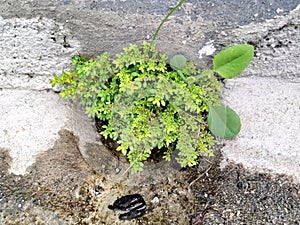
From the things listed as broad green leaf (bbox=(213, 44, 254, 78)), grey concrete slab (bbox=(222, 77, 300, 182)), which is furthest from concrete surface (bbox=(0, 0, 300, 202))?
broad green leaf (bbox=(213, 44, 254, 78))

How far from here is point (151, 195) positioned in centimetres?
144

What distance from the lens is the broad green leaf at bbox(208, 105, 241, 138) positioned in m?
1.24

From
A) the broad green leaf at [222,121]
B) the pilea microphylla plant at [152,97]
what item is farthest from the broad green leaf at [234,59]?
the broad green leaf at [222,121]

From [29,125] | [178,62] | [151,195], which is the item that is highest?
[178,62]

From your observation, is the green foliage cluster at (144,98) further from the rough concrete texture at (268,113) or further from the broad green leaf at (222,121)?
the rough concrete texture at (268,113)

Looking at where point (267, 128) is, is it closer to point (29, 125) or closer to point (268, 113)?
point (268, 113)

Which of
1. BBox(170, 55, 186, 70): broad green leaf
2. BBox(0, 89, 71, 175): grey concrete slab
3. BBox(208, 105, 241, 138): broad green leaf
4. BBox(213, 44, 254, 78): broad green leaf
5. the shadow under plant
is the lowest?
the shadow under plant

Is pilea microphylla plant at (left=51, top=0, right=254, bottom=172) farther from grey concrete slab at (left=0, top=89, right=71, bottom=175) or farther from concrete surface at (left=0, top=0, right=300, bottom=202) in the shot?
grey concrete slab at (left=0, top=89, right=71, bottom=175)

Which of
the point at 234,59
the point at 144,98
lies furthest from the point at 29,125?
the point at 234,59

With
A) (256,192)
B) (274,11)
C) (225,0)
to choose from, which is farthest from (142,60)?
(256,192)

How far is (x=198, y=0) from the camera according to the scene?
125 centimetres

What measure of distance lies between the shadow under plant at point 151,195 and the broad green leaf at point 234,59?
34cm

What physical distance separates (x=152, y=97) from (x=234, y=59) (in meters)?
0.25

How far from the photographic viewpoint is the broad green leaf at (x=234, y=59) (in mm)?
1183
